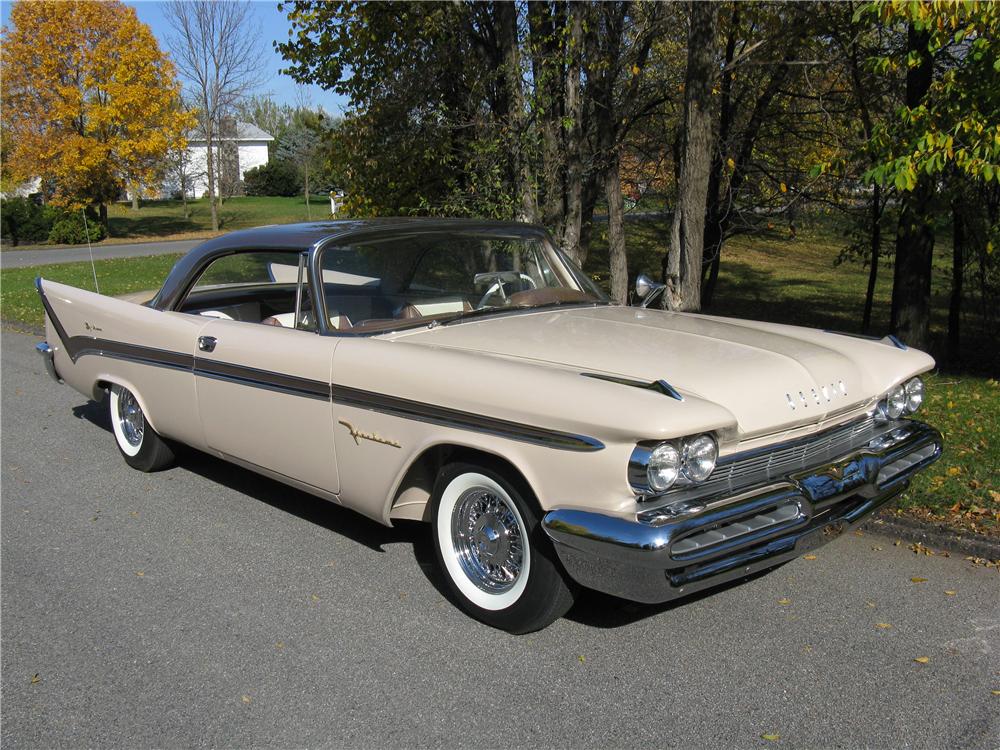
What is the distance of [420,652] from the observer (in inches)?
138

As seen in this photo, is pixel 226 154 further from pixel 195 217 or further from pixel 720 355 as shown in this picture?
pixel 720 355

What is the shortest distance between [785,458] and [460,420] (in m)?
1.31

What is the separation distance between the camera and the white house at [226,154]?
164ft

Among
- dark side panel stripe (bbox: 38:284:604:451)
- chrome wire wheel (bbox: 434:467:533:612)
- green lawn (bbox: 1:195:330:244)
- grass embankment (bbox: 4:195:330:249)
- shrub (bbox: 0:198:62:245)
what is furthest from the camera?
green lawn (bbox: 1:195:330:244)

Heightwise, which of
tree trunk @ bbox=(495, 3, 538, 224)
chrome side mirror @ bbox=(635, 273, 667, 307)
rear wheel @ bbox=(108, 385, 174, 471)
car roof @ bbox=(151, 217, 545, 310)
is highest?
tree trunk @ bbox=(495, 3, 538, 224)

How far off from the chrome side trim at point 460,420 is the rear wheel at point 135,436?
87.7 inches

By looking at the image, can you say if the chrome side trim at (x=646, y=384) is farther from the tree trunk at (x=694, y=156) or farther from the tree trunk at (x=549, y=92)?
the tree trunk at (x=549, y=92)

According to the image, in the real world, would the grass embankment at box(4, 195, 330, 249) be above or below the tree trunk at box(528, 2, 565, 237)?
below

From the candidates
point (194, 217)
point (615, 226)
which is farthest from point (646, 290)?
point (194, 217)

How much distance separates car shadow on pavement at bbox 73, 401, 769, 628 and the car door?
0.55 metres

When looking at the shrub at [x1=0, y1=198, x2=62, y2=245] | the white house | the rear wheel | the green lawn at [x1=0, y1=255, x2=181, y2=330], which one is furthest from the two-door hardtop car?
the white house

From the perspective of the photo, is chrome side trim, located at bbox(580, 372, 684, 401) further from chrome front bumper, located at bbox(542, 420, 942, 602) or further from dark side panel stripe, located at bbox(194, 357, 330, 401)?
dark side panel stripe, located at bbox(194, 357, 330, 401)

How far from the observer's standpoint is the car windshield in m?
4.43

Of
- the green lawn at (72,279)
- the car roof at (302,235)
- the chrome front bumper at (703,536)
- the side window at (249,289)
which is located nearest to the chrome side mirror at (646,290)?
the car roof at (302,235)
